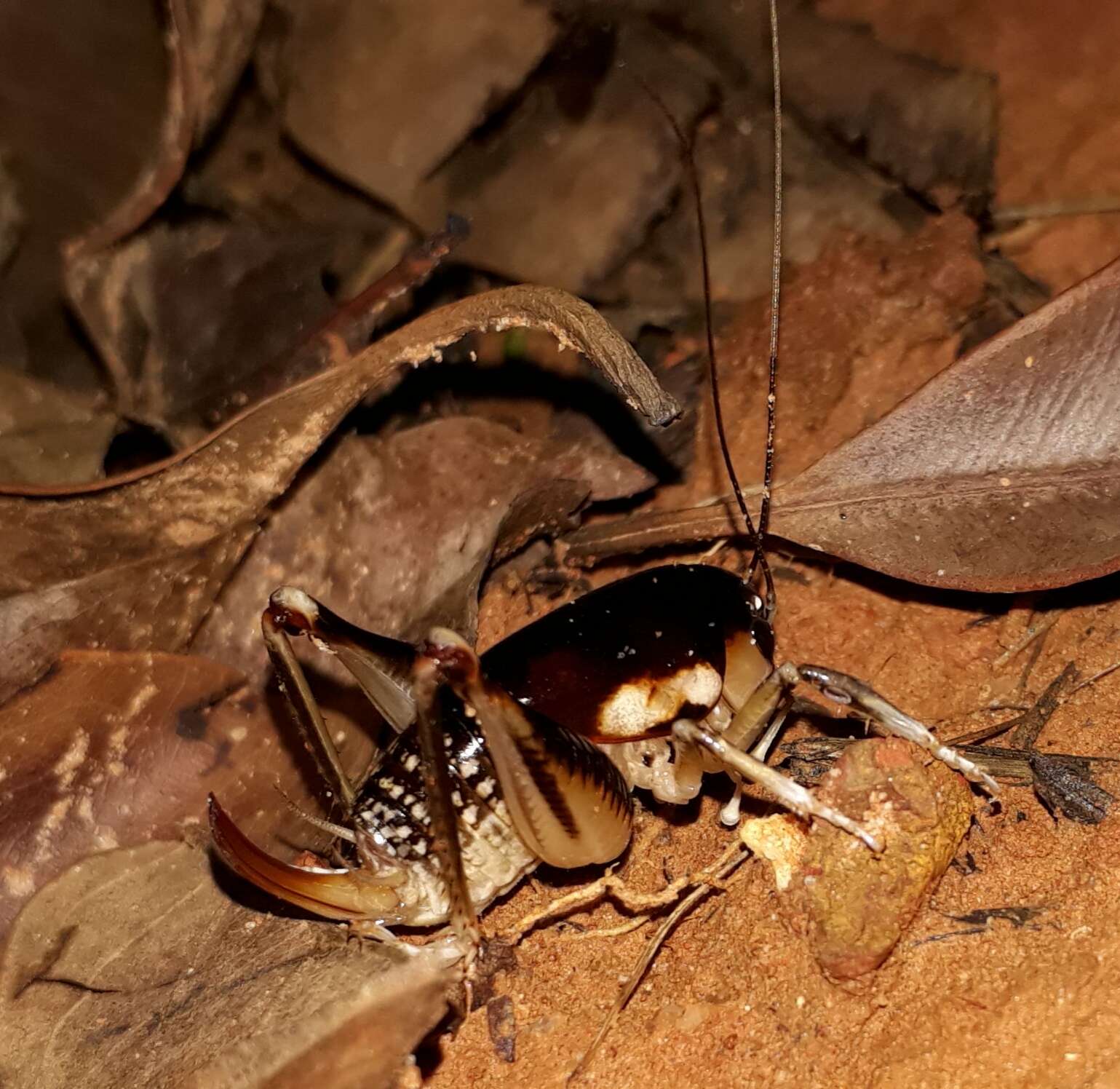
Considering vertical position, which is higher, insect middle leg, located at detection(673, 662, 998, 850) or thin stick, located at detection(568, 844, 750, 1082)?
insect middle leg, located at detection(673, 662, 998, 850)

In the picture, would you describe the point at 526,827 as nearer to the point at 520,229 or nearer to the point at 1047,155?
the point at 520,229

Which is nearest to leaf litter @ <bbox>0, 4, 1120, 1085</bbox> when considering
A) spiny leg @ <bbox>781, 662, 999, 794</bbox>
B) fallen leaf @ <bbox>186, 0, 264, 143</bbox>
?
spiny leg @ <bbox>781, 662, 999, 794</bbox>

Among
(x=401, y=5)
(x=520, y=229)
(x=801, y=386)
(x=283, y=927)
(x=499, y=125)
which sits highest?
(x=401, y=5)

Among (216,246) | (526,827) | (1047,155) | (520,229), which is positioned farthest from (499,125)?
(526,827)

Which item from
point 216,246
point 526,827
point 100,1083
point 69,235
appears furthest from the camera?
point 69,235

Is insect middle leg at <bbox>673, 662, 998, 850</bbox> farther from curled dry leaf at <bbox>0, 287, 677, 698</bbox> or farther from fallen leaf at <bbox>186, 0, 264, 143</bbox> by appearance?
fallen leaf at <bbox>186, 0, 264, 143</bbox>

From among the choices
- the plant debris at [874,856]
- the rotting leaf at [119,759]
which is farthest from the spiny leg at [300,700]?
the plant debris at [874,856]
